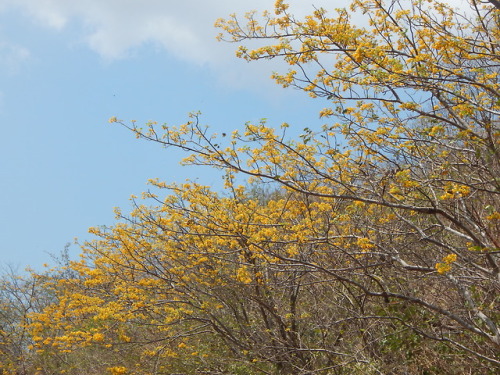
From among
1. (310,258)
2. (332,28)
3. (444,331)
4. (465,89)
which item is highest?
(332,28)

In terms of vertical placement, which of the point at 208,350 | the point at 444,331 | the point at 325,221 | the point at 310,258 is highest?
the point at 325,221

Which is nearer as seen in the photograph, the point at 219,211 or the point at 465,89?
the point at 465,89

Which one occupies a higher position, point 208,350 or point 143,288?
point 143,288

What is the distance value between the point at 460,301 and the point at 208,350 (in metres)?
3.28

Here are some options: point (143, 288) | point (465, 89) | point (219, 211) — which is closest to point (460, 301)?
point (465, 89)

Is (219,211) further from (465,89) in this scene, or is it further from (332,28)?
(465,89)

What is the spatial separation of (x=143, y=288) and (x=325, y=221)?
8.93ft

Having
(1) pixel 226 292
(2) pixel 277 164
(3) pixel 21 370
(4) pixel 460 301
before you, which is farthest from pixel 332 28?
(3) pixel 21 370

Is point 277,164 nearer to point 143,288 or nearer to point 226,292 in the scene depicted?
point 226,292

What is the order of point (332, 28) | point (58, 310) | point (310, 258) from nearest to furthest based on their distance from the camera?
point (332, 28) < point (310, 258) < point (58, 310)

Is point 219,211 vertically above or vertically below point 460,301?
above

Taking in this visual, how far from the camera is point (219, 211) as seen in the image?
5.37 metres

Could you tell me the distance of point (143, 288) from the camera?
6.70 meters

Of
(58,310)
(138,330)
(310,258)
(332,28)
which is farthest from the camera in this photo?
(58,310)
